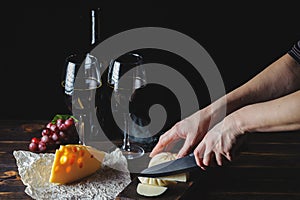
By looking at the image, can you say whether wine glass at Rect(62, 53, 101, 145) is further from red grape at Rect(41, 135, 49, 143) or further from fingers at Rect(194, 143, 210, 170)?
fingers at Rect(194, 143, 210, 170)

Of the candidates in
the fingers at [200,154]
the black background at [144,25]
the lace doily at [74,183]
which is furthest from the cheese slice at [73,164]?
the black background at [144,25]

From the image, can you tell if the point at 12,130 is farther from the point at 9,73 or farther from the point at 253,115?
the point at 253,115

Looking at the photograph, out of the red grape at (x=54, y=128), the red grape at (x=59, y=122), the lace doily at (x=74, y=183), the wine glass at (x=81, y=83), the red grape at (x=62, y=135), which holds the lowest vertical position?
the lace doily at (x=74, y=183)

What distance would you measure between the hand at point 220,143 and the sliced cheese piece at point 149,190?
12 centimetres

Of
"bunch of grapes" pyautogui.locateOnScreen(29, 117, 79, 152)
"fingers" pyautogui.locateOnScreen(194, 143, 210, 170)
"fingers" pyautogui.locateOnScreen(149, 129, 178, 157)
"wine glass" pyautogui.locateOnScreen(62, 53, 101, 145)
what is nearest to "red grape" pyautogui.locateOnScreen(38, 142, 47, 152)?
"bunch of grapes" pyautogui.locateOnScreen(29, 117, 79, 152)

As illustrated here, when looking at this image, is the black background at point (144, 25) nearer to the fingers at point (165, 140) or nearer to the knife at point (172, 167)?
the fingers at point (165, 140)

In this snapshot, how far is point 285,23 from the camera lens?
6.86 ft

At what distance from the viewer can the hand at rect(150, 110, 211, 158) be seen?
61.7 inches

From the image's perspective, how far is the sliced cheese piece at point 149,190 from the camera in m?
1.42

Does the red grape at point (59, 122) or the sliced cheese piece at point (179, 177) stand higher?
the red grape at point (59, 122)

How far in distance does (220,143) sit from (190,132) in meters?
0.15

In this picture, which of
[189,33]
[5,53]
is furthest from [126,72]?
[5,53]

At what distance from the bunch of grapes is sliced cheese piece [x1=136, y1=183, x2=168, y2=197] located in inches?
14.7

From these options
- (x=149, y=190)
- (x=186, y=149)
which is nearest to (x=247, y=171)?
(x=186, y=149)
